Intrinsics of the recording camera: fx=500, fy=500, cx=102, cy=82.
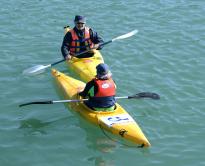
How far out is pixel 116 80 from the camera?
14266 millimetres

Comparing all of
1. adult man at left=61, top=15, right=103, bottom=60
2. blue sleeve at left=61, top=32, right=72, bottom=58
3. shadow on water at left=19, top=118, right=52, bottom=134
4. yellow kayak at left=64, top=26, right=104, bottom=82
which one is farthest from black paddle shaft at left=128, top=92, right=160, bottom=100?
blue sleeve at left=61, top=32, right=72, bottom=58

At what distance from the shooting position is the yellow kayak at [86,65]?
13.8 m

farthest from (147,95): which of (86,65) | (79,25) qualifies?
(79,25)

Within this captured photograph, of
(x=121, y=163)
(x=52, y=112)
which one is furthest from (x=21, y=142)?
(x=121, y=163)

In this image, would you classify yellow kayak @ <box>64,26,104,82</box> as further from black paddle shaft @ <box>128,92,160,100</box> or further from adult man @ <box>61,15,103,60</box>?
black paddle shaft @ <box>128,92,160,100</box>

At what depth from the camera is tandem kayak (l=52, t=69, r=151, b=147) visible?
10867 mm

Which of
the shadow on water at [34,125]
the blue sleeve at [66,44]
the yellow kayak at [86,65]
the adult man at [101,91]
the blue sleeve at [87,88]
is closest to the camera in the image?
the adult man at [101,91]

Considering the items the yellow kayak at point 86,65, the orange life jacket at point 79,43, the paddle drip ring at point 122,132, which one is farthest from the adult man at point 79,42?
the paddle drip ring at point 122,132

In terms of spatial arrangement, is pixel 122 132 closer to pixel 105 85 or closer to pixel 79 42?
pixel 105 85

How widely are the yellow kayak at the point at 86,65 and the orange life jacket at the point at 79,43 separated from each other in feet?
0.98

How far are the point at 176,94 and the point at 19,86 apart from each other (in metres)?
4.34

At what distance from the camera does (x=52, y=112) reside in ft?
41.5

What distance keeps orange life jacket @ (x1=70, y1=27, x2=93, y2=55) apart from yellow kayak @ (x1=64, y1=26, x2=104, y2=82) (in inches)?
11.7

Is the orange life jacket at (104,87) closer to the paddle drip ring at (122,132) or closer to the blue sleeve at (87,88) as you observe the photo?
the blue sleeve at (87,88)
